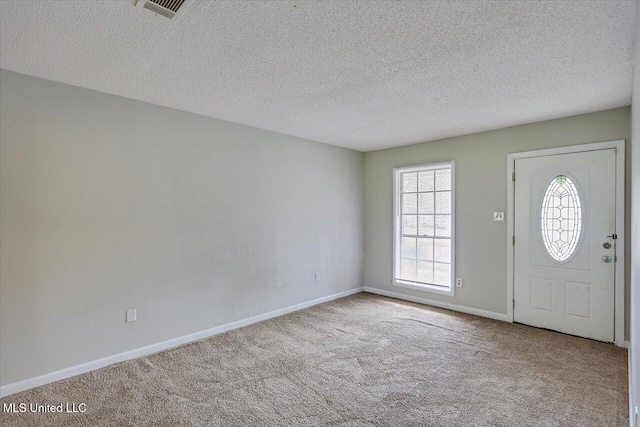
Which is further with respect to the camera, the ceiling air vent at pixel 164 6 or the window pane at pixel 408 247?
the window pane at pixel 408 247

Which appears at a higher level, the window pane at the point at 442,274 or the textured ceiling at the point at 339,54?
the textured ceiling at the point at 339,54

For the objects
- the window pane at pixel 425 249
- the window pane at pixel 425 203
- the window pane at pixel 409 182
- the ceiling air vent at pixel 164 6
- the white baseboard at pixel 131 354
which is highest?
the ceiling air vent at pixel 164 6

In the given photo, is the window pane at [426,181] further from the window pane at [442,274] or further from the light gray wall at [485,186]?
the window pane at [442,274]

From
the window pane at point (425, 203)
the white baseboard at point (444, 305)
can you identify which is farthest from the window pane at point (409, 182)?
the white baseboard at point (444, 305)

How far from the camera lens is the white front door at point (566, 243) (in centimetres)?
339

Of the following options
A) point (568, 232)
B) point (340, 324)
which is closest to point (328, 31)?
point (340, 324)

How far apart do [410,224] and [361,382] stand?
116 inches

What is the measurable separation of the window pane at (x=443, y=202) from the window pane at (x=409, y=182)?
40cm

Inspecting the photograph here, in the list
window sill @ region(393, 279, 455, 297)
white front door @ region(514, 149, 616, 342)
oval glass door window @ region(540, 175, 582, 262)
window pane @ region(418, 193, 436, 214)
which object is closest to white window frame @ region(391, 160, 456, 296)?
window sill @ region(393, 279, 455, 297)

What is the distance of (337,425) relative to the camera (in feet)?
6.95

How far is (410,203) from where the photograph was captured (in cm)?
512

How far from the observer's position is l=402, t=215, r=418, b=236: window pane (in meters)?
5.06

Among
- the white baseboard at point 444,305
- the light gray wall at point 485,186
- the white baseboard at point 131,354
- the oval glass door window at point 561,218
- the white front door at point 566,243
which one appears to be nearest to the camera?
the white baseboard at point 131,354

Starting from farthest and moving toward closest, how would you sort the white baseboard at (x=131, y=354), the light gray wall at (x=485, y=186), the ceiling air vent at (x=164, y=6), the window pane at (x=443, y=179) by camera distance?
the window pane at (x=443, y=179) < the light gray wall at (x=485, y=186) < the white baseboard at (x=131, y=354) < the ceiling air vent at (x=164, y=6)
